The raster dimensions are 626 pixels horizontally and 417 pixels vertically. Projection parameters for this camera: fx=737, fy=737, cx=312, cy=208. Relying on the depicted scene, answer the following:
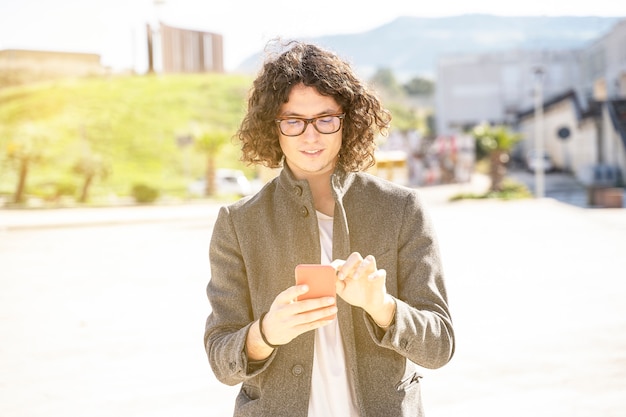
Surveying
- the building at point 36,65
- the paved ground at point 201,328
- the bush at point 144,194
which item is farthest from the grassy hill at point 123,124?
the paved ground at point 201,328

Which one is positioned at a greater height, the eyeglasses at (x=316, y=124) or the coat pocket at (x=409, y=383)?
the eyeglasses at (x=316, y=124)

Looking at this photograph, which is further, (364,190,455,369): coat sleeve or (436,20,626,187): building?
(436,20,626,187): building

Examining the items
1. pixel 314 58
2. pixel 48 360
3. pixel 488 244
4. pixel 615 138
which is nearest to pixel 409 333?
pixel 314 58

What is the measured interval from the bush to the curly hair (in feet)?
115

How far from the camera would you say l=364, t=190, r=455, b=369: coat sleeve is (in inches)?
72.3

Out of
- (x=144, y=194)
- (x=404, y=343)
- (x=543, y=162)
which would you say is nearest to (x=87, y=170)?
(x=144, y=194)

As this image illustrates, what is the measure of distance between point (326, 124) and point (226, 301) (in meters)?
0.56

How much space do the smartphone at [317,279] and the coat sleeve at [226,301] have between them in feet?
1.21

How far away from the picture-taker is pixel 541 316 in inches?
325

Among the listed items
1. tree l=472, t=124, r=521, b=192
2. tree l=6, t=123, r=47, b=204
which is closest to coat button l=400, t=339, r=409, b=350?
tree l=472, t=124, r=521, b=192

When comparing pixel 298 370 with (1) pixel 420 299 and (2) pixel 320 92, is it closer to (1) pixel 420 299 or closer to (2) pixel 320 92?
(1) pixel 420 299

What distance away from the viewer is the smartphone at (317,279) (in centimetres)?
162

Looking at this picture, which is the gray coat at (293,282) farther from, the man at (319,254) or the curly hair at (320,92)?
the curly hair at (320,92)

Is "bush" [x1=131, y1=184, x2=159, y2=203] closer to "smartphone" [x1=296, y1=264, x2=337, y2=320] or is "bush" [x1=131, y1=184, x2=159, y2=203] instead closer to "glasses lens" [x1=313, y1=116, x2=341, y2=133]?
"glasses lens" [x1=313, y1=116, x2=341, y2=133]
